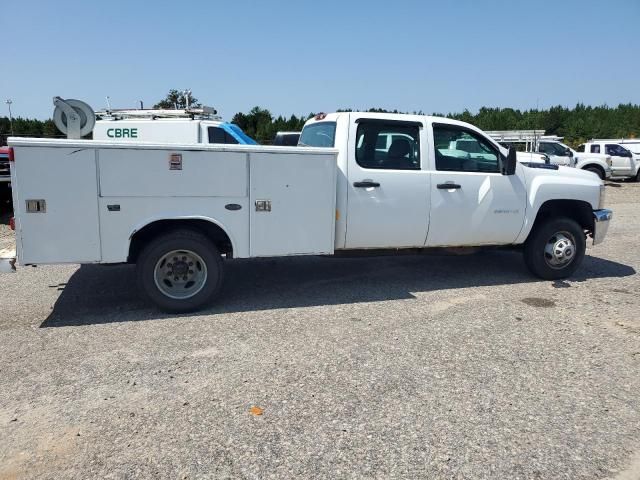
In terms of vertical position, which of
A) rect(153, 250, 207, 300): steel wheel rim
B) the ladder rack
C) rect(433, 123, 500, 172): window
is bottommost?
rect(153, 250, 207, 300): steel wheel rim

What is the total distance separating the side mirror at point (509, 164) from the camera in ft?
21.1

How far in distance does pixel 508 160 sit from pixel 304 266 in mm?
3130

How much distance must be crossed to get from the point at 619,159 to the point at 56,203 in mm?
24476

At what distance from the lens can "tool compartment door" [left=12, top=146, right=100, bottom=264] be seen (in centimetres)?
484

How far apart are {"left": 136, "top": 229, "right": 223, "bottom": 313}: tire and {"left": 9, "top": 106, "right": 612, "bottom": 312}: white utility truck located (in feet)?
0.04

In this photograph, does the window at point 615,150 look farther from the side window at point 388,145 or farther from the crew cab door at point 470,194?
the side window at point 388,145

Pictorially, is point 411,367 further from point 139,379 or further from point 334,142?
point 334,142

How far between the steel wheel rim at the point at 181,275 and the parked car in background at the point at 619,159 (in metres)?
23.2

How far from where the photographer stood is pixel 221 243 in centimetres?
582

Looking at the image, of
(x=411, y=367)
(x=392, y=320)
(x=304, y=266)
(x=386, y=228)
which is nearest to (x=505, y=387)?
(x=411, y=367)

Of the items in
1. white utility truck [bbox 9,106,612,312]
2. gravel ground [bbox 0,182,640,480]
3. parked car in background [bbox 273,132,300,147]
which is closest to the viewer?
gravel ground [bbox 0,182,640,480]

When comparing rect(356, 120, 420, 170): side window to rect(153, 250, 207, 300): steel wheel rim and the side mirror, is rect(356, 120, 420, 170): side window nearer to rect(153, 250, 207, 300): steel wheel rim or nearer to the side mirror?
the side mirror

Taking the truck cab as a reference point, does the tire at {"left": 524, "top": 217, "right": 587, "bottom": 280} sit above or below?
below

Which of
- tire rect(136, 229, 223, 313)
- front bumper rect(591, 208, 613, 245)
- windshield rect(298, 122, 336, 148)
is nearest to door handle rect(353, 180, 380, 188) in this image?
windshield rect(298, 122, 336, 148)
